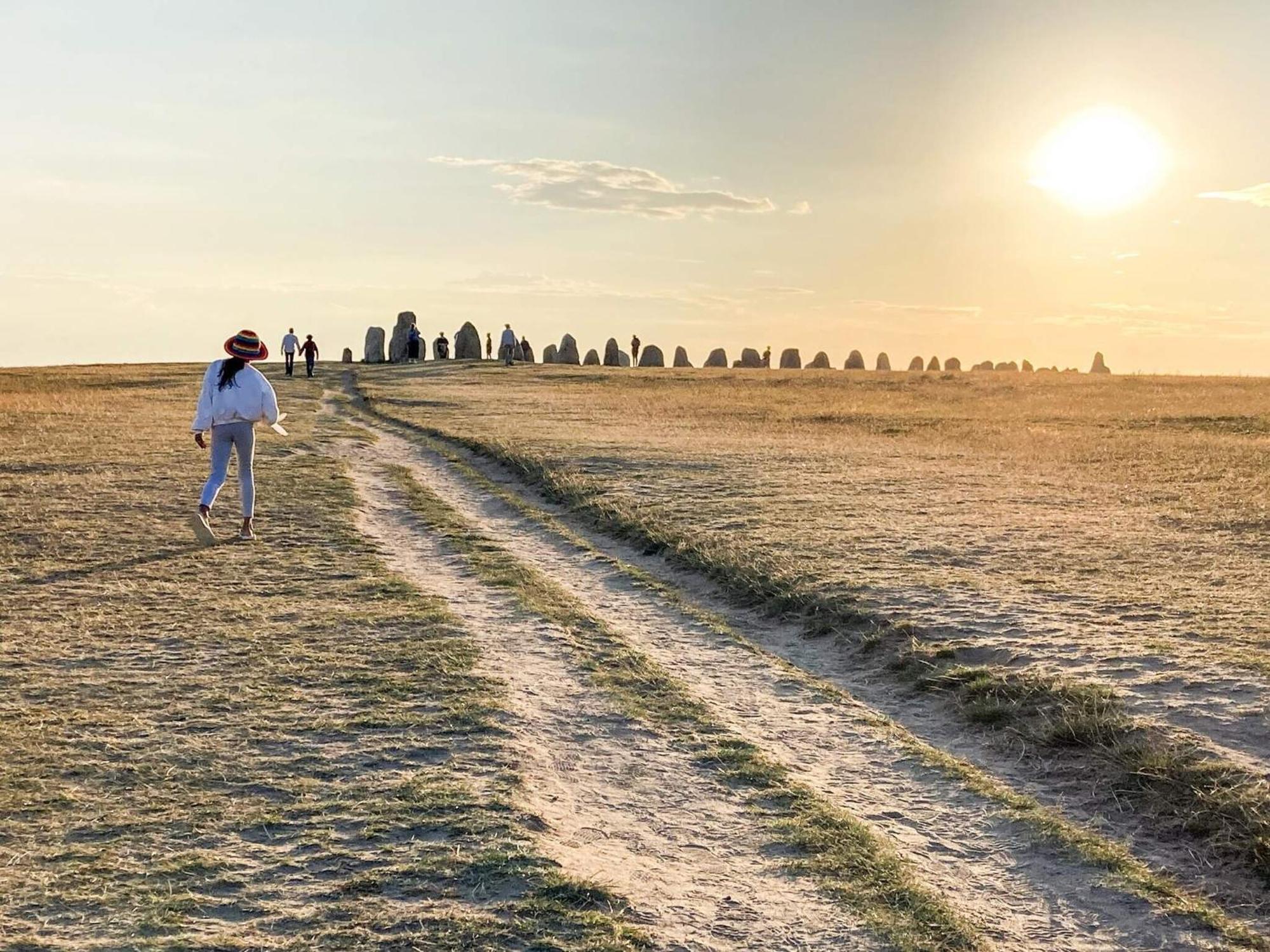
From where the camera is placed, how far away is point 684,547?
43.6ft

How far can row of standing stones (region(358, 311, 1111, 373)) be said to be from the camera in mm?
65938

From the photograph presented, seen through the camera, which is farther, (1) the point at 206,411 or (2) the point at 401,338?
(2) the point at 401,338

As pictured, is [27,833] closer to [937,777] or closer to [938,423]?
[937,777]

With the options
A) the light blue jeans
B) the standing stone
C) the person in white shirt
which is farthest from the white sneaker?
the standing stone

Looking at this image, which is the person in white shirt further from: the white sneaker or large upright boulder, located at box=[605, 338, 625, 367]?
large upright boulder, located at box=[605, 338, 625, 367]

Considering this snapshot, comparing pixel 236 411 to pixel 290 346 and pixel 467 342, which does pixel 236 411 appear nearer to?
pixel 290 346

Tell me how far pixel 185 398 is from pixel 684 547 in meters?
27.7

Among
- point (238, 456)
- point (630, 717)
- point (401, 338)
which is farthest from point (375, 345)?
point (630, 717)

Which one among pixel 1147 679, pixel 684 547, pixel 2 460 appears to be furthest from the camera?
pixel 2 460

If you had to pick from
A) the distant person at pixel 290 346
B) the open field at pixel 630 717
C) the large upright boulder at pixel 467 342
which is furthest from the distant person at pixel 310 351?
the open field at pixel 630 717

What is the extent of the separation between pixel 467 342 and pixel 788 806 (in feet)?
208

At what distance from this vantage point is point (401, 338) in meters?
65.0

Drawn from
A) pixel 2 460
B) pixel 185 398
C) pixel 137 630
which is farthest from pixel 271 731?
pixel 185 398

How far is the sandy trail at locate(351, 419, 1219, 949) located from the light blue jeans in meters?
5.11
